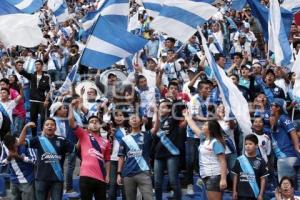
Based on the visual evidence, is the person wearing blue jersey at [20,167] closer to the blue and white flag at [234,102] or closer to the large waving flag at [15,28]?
the blue and white flag at [234,102]

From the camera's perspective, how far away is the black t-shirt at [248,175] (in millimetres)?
8617

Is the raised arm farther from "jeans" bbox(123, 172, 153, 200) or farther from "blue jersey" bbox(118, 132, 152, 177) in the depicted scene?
"jeans" bbox(123, 172, 153, 200)

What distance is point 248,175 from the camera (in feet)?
28.3

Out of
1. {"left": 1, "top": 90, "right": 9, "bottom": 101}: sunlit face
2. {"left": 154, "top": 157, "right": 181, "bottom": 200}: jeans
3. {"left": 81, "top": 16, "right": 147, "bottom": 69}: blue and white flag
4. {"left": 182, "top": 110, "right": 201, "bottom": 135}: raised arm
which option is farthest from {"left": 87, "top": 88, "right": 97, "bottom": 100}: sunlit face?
{"left": 182, "top": 110, "right": 201, "bottom": 135}: raised arm

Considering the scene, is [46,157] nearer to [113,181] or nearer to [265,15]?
[113,181]

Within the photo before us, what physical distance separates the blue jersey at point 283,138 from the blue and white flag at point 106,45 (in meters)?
2.44

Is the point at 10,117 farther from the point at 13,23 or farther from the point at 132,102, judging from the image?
the point at 132,102

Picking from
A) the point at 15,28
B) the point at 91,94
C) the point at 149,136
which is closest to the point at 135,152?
the point at 149,136

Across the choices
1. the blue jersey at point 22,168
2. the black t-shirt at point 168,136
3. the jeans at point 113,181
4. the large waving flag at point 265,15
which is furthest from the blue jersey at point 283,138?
the blue jersey at point 22,168

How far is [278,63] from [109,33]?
2.78m

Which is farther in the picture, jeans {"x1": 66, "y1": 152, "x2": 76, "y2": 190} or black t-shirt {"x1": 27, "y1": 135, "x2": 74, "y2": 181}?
jeans {"x1": 66, "y1": 152, "x2": 76, "y2": 190}

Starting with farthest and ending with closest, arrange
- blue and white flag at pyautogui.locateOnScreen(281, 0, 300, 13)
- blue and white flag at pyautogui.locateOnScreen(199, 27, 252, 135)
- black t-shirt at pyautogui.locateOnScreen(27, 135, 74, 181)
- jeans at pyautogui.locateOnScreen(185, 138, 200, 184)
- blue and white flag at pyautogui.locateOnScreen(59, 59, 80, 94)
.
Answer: blue and white flag at pyautogui.locateOnScreen(281, 0, 300, 13)
jeans at pyautogui.locateOnScreen(185, 138, 200, 184)
blue and white flag at pyautogui.locateOnScreen(59, 59, 80, 94)
black t-shirt at pyautogui.locateOnScreen(27, 135, 74, 181)
blue and white flag at pyautogui.locateOnScreen(199, 27, 252, 135)

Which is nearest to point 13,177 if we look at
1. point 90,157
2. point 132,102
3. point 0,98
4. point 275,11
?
point 90,157

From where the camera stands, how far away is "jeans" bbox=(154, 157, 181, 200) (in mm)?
9719
